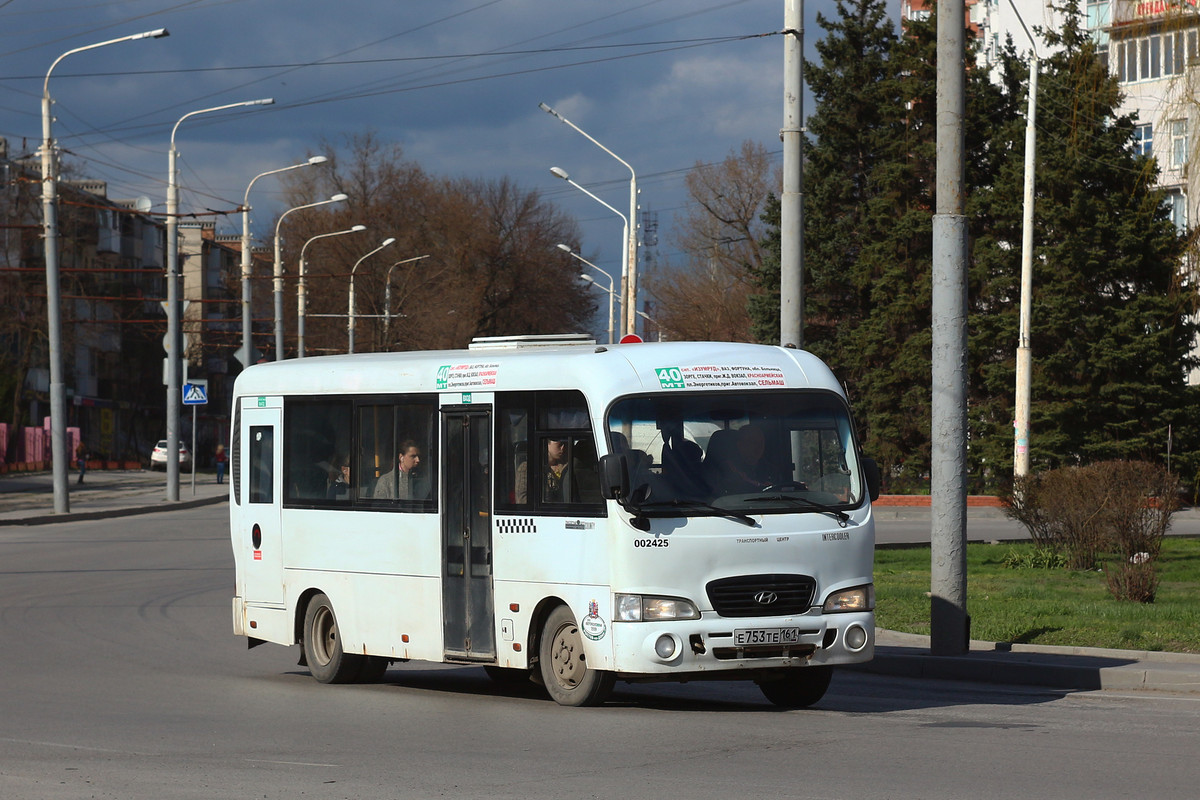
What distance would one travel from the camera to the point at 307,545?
14.0 meters

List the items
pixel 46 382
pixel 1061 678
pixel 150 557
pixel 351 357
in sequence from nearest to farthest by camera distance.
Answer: pixel 1061 678 < pixel 351 357 < pixel 150 557 < pixel 46 382

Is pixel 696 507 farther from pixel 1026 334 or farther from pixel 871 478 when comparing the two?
pixel 1026 334

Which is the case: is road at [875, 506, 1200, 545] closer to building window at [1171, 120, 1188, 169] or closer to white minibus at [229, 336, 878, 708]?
building window at [1171, 120, 1188, 169]

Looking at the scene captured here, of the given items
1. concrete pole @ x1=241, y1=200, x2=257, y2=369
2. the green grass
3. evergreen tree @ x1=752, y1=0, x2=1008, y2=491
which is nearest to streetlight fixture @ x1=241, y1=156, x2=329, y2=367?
concrete pole @ x1=241, y1=200, x2=257, y2=369

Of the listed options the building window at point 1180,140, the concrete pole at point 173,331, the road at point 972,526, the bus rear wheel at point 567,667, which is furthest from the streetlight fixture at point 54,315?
the bus rear wheel at point 567,667

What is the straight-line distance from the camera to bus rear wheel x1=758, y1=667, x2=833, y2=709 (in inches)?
456

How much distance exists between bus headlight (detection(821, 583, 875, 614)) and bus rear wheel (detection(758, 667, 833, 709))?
19.9 inches

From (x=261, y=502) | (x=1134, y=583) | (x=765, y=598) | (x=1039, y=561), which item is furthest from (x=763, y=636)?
(x=1039, y=561)

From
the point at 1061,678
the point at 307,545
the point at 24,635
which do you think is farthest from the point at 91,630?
the point at 1061,678

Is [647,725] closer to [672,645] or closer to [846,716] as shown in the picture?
[672,645]

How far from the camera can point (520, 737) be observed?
10.0 meters

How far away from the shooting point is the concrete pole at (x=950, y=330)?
46.0 ft

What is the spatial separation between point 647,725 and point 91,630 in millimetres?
8534

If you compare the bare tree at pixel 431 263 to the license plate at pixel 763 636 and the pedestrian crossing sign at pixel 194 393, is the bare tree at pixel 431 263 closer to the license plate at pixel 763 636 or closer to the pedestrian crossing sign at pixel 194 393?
the pedestrian crossing sign at pixel 194 393
